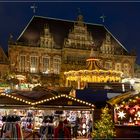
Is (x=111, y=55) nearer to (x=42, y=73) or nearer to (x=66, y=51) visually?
(x=66, y=51)

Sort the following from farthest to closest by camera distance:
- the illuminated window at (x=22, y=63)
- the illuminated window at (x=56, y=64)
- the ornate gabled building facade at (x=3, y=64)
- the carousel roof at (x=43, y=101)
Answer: the illuminated window at (x=56, y=64) → the illuminated window at (x=22, y=63) → the ornate gabled building facade at (x=3, y=64) → the carousel roof at (x=43, y=101)

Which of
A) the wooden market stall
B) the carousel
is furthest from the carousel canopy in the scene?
the wooden market stall

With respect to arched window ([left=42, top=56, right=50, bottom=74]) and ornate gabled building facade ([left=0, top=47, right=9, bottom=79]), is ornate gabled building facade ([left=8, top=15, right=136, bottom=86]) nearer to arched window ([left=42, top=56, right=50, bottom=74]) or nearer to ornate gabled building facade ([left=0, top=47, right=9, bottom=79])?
arched window ([left=42, top=56, right=50, bottom=74])

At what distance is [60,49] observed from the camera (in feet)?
140

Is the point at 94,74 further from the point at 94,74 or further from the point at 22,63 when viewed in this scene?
the point at 22,63

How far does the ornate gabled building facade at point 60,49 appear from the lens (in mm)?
40531

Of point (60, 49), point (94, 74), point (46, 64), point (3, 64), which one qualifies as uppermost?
point (60, 49)

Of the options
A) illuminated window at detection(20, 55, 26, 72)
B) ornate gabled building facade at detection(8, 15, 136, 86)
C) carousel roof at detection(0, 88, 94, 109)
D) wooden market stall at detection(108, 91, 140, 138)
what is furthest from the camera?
ornate gabled building facade at detection(8, 15, 136, 86)

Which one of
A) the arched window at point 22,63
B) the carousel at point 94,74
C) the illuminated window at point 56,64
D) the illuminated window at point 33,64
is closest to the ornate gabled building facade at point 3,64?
the arched window at point 22,63

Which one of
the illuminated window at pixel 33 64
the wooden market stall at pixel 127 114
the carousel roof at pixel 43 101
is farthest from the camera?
the illuminated window at pixel 33 64

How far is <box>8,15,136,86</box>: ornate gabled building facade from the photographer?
40.5 m

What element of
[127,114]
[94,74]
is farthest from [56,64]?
[127,114]

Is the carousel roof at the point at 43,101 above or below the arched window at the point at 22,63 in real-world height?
below

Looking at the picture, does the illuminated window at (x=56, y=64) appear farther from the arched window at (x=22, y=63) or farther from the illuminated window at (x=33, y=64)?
the arched window at (x=22, y=63)
